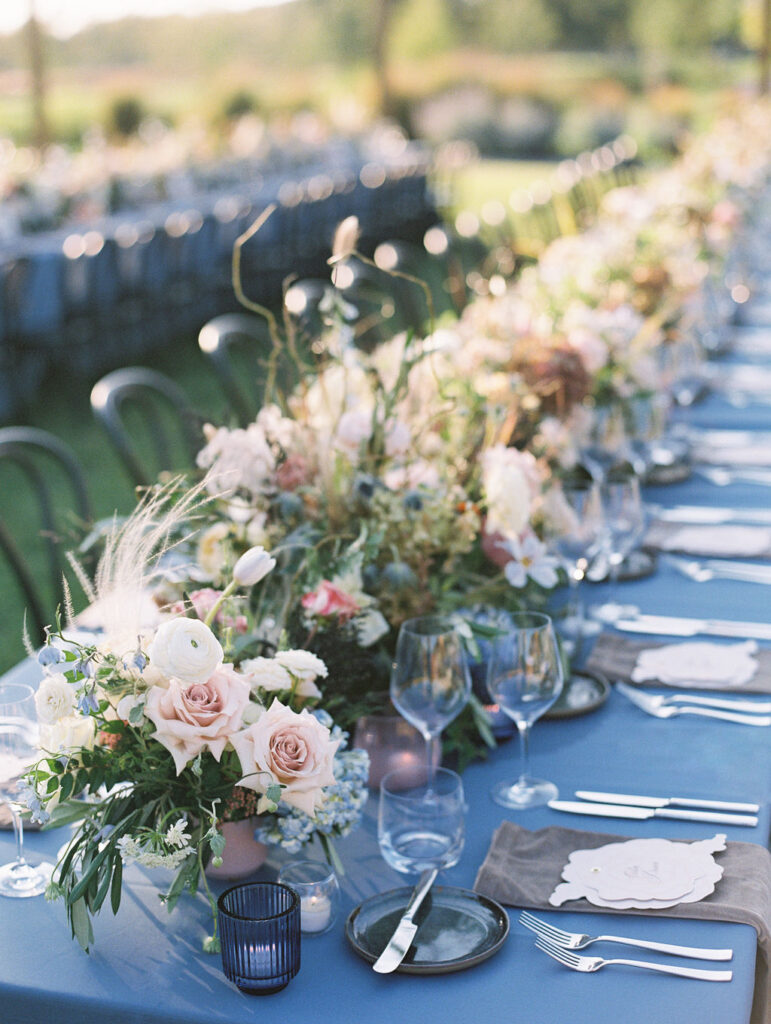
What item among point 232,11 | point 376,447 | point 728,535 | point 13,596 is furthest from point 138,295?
point 232,11

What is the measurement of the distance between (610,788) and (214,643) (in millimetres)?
694

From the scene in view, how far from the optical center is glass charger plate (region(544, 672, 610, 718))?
1.90 m

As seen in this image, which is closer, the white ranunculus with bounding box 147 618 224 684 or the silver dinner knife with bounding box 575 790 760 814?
the white ranunculus with bounding box 147 618 224 684

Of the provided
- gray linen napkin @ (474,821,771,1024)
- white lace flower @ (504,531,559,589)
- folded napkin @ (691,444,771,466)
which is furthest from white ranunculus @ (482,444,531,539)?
folded napkin @ (691,444,771,466)

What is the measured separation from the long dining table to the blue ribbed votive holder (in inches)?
1.0

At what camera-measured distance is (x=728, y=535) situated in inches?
105

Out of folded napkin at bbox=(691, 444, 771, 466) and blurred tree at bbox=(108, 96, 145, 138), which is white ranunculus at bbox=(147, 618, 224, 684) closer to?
folded napkin at bbox=(691, 444, 771, 466)

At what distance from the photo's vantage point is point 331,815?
1373 millimetres

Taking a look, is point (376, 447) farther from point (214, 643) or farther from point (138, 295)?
point (138, 295)

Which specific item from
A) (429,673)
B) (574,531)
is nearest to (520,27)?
(574,531)

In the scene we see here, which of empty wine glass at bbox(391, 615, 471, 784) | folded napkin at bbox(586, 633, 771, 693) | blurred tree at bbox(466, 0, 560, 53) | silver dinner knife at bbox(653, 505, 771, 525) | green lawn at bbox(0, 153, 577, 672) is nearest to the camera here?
empty wine glass at bbox(391, 615, 471, 784)

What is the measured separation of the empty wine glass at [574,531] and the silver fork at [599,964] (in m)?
0.77

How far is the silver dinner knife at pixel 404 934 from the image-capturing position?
1.30 m

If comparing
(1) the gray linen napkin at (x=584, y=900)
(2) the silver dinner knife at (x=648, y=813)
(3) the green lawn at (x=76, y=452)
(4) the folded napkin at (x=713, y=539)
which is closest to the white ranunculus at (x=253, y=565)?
(1) the gray linen napkin at (x=584, y=900)
